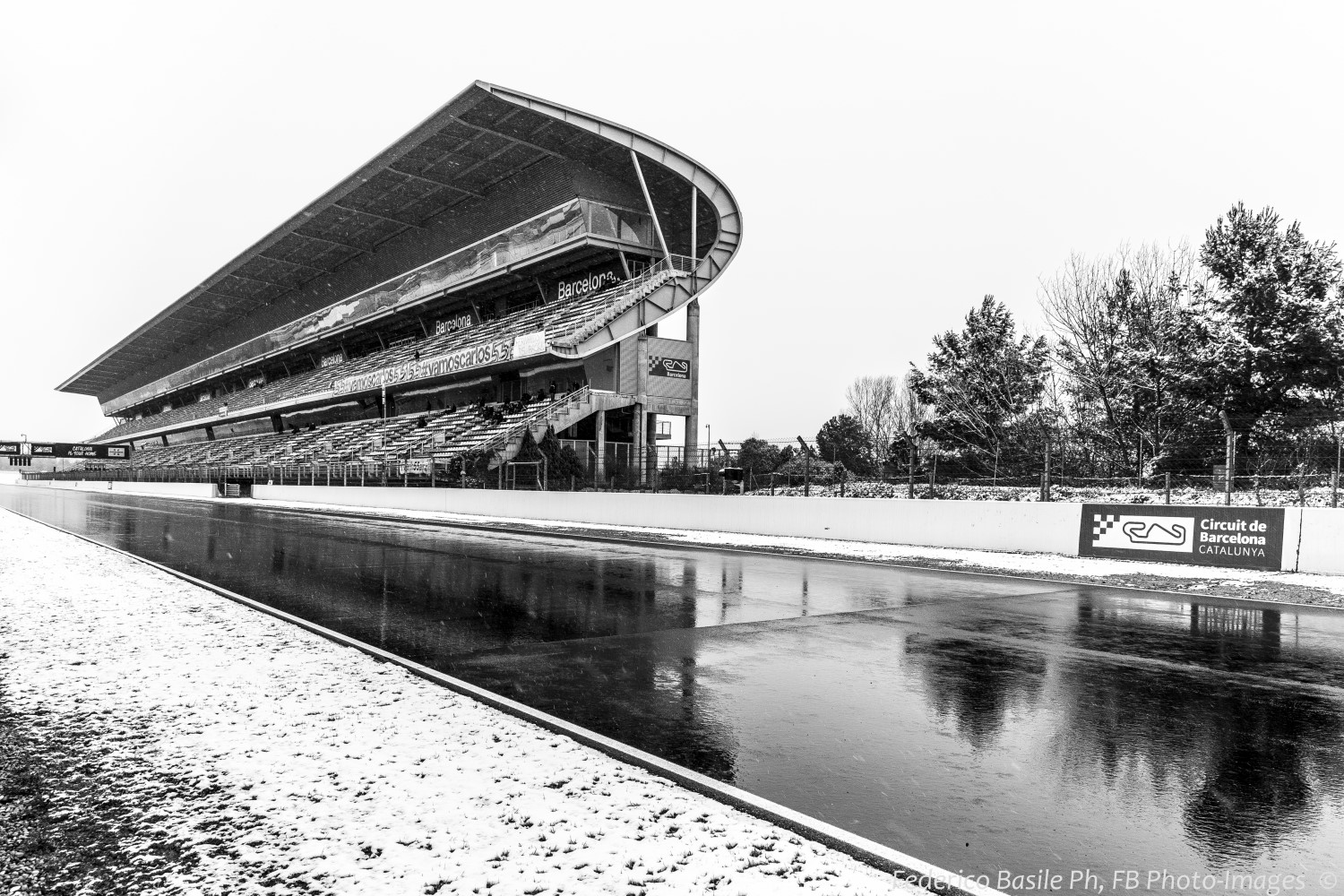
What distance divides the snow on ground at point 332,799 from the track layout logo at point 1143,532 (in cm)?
1346

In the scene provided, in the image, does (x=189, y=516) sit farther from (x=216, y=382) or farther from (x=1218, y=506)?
(x=216, y=382)

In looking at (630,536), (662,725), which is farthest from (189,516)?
(662,725)

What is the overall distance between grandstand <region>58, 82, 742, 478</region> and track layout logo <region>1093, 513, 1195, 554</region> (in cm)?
1391

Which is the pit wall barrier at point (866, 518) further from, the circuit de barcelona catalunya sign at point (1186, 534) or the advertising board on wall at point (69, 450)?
the advertising board on wall at point (69, 450)

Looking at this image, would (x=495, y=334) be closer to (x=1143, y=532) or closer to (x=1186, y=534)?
(x=1143, y=532)

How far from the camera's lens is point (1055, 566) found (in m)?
14.5

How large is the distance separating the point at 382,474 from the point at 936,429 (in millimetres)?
28100

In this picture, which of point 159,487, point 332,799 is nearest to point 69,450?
point 159,487

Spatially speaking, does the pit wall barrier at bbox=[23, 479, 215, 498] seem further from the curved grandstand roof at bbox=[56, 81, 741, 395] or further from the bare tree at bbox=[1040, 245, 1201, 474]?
the bare tree at bbox=[1040, 245, 1201, 474]

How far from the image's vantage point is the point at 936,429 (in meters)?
45.5

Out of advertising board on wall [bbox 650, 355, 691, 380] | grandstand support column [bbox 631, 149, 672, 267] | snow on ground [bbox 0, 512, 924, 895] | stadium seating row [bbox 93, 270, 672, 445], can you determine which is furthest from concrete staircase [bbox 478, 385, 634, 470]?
snow on ground [bbox 0, 512, 924, 895]

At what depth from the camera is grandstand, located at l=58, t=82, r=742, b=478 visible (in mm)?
39562

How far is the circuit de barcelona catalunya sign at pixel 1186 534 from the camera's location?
14.0 metres

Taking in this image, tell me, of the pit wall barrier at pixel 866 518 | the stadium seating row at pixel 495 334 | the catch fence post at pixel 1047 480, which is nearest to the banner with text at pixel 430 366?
the stadium seating row at pixel 495 334
